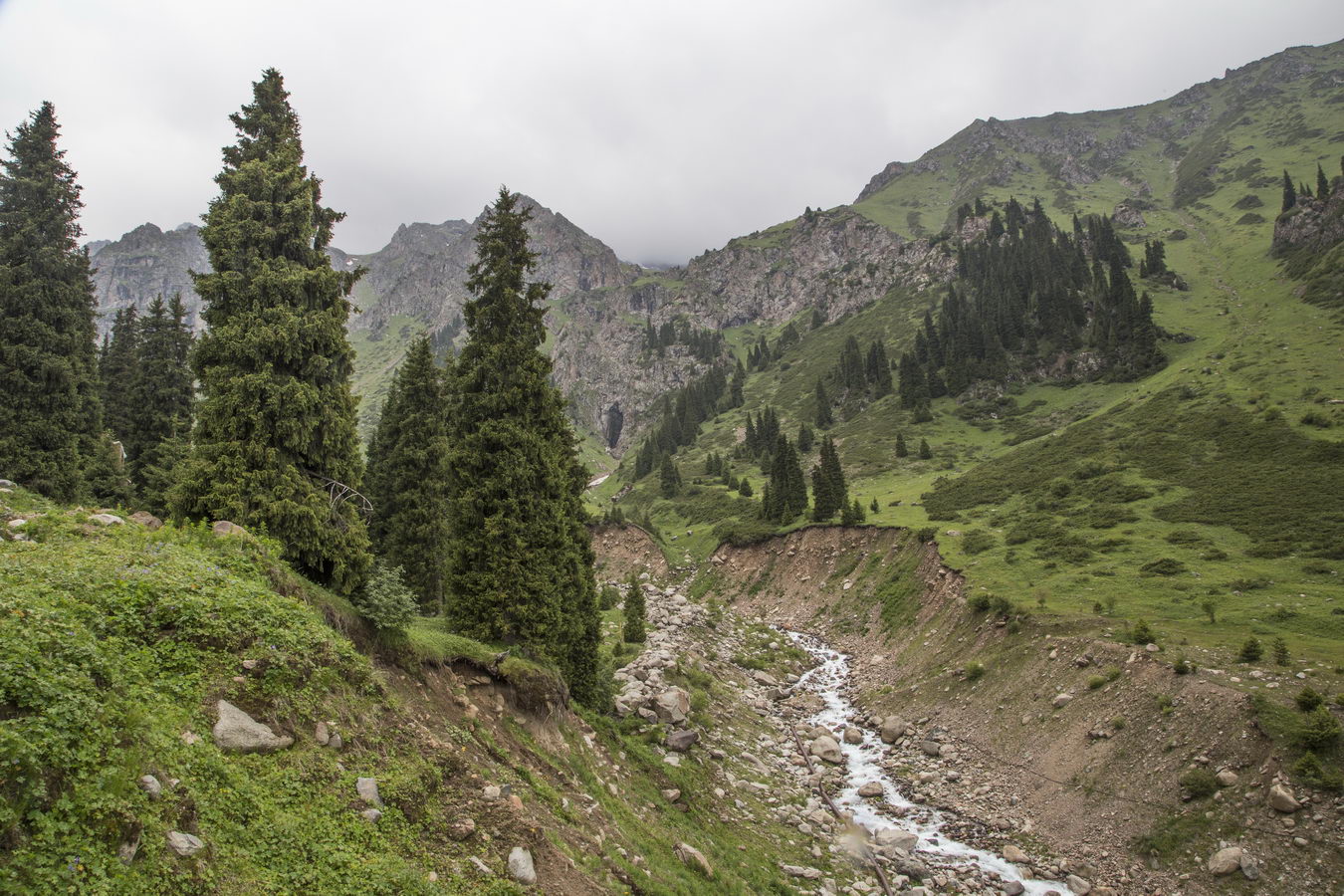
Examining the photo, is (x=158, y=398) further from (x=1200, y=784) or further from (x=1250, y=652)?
(x=1250, y=652)

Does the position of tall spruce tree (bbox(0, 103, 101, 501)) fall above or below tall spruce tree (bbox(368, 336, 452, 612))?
above

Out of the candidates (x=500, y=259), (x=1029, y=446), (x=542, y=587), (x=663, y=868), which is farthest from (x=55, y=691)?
(x=1029, y=446)

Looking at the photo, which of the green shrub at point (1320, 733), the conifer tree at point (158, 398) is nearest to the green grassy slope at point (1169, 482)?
the green shrub at point (1320, 733)

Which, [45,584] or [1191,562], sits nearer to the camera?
[45,584]

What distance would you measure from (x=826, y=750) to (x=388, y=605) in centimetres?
2458

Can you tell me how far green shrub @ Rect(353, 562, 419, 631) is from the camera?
14.1m

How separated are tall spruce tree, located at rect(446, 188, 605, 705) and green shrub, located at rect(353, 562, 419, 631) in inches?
267

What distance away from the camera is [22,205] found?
87.6ft

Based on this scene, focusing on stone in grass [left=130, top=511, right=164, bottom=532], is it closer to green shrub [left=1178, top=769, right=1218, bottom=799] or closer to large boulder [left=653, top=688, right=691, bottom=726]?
large boulder [left=653, top=688, right=691, bottom=726]

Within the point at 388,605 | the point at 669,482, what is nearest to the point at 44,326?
the point at 388,605

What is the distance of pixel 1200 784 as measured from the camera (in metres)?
20.0

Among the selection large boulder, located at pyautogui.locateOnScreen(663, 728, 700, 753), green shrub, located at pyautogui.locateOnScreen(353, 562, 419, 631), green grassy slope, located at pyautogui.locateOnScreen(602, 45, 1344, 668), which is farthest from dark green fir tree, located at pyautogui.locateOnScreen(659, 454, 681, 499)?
green shrub, located at pyautogui.locateOnScreen(353, 562, 419, 631)

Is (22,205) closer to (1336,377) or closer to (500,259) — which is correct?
(500,259)

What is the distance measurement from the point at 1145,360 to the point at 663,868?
115 metres
